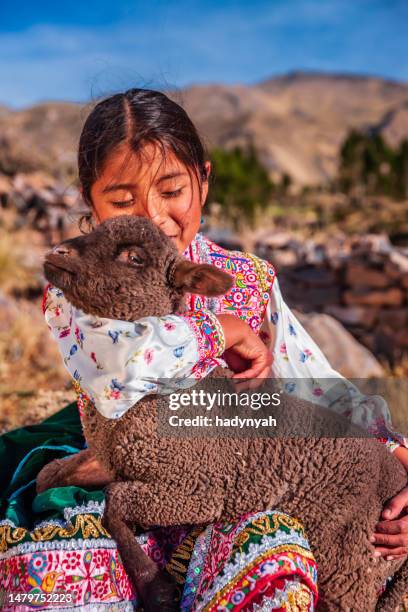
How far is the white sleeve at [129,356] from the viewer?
6.57 feet

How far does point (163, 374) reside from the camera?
6.73 feet

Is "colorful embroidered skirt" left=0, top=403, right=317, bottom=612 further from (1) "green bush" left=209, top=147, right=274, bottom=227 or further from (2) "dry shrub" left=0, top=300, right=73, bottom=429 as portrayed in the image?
(1) "green bush" left=209, top=147, right=274, bottom=227

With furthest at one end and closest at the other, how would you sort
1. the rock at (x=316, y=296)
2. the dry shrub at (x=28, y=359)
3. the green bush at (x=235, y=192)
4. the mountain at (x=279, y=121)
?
the mountain at (x=279, y=121), the green bush at (x=235, y=192), the rock at (x=316, y=296), the dry shrub at (x=28, y=359)

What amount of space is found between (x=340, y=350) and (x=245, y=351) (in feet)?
15.7

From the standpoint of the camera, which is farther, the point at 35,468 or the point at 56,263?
the point at 35,468

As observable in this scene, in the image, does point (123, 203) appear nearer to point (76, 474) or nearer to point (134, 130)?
point (134, 130)

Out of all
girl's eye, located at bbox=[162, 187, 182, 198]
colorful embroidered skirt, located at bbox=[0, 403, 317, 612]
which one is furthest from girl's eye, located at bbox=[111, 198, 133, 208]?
colorful embroidered skirt, located at bbox=[0, 403, 317, 612]

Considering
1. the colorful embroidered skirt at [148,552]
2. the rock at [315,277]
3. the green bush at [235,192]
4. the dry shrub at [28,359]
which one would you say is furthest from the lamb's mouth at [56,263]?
the green bush at [235,192]

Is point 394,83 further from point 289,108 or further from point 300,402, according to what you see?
point 300,402

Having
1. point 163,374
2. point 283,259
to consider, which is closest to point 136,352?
point 163,374

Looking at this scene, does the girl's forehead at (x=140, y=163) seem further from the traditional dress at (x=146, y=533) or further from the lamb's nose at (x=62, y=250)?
the lamb's nose at (x=62, y=250)

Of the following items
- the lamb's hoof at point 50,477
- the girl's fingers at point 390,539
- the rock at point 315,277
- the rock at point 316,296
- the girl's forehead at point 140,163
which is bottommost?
the rock at point 316,296

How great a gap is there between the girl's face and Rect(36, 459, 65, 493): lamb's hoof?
41.7 inches

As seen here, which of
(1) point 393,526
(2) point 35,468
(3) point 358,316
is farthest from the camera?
(3) point 358,316
